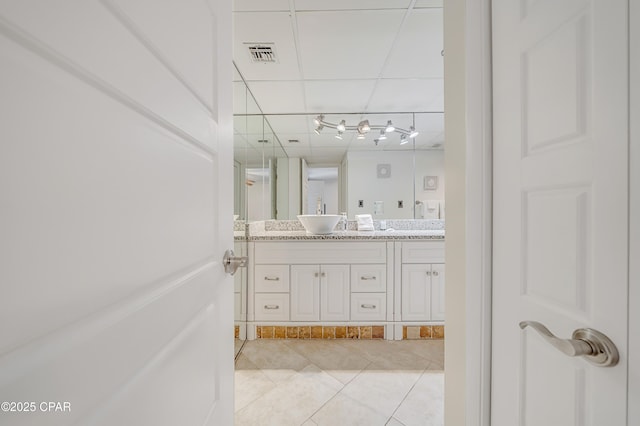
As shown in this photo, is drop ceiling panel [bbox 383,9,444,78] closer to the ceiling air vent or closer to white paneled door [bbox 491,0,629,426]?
the ceiling air vent

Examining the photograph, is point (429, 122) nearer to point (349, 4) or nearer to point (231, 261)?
point (349, 4)

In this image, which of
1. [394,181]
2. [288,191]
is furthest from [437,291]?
[288,191]

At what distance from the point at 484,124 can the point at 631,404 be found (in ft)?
2.36

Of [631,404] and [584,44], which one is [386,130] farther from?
[631,404]

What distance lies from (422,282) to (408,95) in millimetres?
1784

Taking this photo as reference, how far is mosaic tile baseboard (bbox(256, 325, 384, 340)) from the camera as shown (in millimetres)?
2215

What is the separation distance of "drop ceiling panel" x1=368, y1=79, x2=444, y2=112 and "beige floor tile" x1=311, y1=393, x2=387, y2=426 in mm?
2420

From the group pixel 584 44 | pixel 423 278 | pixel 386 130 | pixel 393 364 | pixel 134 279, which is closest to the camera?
pixel 134 279

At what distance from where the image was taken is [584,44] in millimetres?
521

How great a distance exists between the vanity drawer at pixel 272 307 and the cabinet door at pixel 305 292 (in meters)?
0.07

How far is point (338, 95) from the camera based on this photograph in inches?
94.1

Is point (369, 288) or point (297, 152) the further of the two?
point (297, 152)

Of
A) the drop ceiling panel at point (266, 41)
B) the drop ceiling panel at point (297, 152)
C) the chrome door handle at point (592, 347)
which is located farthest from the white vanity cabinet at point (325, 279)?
the chrome door handle at point (592, 347)

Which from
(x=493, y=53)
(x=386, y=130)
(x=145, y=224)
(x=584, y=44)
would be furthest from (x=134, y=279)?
(x=386, y=130)
